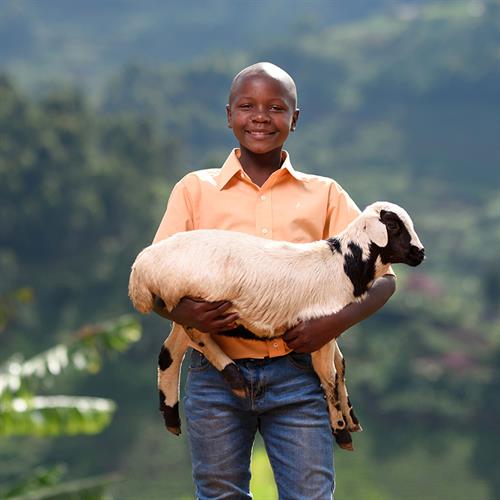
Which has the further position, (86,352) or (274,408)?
(86,352)

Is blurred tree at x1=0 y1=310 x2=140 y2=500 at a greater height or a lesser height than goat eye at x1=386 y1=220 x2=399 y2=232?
lesser

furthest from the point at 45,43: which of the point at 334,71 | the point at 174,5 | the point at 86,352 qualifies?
the point at 86,352

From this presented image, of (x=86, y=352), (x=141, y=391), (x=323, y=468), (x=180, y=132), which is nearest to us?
(x=323, y=468)

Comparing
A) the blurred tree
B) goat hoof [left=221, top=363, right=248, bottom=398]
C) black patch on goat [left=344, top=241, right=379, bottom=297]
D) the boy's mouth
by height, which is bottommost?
the blurred tree

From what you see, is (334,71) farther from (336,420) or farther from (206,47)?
(336,420)

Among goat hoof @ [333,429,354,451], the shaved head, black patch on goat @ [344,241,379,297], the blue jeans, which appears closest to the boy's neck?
the shaved head

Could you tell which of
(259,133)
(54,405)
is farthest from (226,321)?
(54,405)

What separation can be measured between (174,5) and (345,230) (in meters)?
57.3

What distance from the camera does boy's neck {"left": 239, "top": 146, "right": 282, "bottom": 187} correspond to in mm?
2295

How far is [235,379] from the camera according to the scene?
2.14 m

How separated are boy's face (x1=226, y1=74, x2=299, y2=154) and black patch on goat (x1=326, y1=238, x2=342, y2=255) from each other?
21 centimetres

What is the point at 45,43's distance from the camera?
5312 centimetres

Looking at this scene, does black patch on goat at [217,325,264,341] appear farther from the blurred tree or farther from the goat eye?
the blurred tree

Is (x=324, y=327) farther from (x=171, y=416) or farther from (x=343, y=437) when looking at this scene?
(x=171, y=416)
